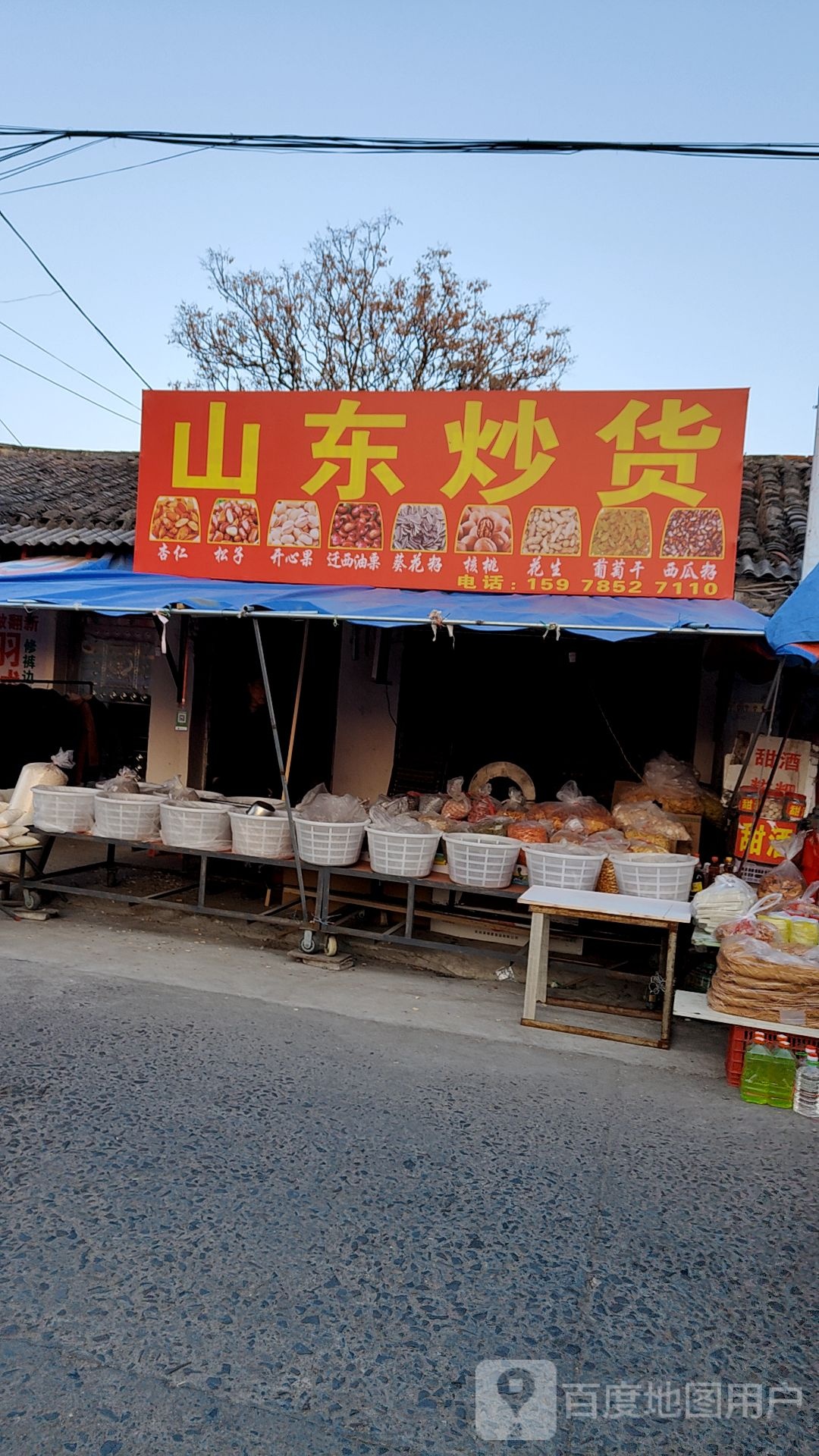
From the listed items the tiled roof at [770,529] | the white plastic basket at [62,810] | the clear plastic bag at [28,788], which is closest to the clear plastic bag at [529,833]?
the tiled roof at [770,529]

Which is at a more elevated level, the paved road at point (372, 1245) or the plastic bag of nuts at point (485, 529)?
the plastic bag of nuts at point (485, 529)

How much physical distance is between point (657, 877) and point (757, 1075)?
1731 millimetres

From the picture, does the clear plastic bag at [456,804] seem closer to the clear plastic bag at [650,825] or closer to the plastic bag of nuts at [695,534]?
the clear plastic bag at [650,825]

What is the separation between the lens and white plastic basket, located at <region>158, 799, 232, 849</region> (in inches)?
311

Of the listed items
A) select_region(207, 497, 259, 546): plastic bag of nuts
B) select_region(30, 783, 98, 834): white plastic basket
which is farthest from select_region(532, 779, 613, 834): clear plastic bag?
select_region(30, 783, 98, 834): white plastic basket

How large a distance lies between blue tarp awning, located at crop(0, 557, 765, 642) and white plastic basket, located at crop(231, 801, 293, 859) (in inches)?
63.2

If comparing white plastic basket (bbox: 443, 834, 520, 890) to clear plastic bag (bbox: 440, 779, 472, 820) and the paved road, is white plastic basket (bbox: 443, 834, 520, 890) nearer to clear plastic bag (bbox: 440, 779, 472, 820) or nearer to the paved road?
clear plastic bag (bbox: 440, 779, 472, 820)

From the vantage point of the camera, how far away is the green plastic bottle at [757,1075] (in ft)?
17.9

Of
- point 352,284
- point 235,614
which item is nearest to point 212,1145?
point 235,614

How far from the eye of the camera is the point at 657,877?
22.9ft

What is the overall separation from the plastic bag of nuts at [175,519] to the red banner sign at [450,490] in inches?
0.5

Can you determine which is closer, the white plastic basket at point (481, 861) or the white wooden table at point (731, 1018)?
the white wooden table at point (731, 1018)

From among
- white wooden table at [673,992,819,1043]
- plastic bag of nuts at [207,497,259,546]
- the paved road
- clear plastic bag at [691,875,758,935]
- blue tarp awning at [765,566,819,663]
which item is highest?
Answer: plastic bag of nuts at [207,497,259,546]

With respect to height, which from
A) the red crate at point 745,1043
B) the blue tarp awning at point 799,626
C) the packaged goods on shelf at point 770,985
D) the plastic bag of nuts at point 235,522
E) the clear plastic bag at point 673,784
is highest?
the plastic bag of nuts at point 235,522
